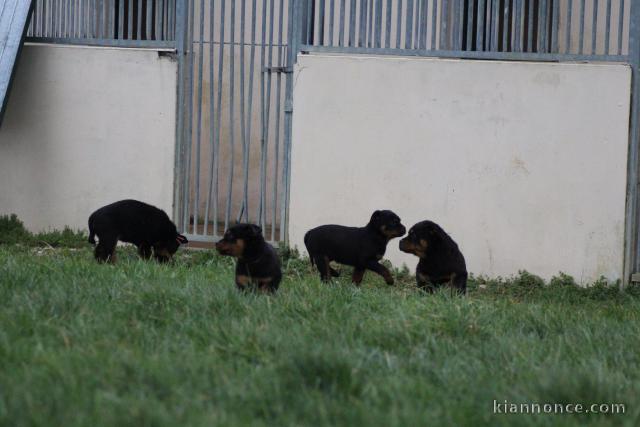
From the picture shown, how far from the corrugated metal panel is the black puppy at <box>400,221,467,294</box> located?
17.0 ft

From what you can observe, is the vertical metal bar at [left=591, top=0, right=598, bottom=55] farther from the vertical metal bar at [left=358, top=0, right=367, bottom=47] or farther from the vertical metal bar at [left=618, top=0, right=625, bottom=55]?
the vertical metal bar at [left=358, top=0, right=367, bottom=47]

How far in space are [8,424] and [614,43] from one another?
8.09 metres

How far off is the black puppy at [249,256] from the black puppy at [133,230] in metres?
2.29

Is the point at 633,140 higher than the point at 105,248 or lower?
higher

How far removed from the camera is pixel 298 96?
10945 millimetres

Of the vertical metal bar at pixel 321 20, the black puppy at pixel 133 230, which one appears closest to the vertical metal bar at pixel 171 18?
the vertical metal bar at pixel 321 20

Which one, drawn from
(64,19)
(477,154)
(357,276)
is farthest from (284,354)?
(64,19)

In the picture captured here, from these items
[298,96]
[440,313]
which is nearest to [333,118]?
[298,96]

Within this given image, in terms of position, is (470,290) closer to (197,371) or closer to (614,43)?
(614,43)

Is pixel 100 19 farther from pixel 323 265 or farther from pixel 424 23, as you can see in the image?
pixel 323 265

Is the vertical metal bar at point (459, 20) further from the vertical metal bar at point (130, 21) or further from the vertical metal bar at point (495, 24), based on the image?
the vertical metal bar at point (130, 21)

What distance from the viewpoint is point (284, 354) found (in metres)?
5.32

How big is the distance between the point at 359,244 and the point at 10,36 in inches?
197

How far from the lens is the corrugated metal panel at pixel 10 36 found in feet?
37.8
